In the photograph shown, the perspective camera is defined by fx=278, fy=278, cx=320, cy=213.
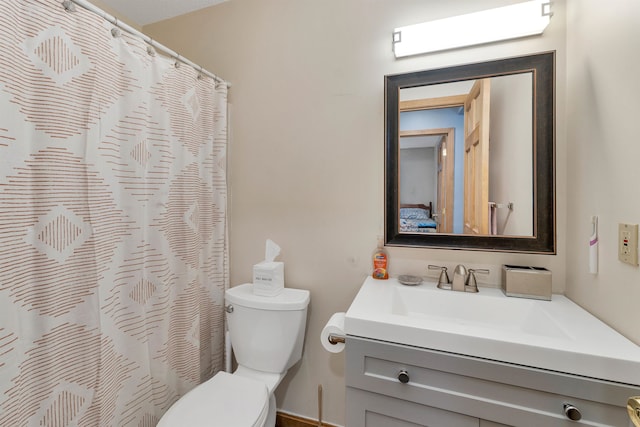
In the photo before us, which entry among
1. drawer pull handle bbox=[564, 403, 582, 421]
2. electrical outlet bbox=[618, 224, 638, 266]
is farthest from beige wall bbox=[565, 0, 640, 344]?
drawer pull handle bbox=[564, 403, 582, 421]

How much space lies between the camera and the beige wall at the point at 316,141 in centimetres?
138

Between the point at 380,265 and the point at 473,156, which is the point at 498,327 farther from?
the point at 473,156

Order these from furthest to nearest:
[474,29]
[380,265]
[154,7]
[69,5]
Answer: [154,7]
[380,265]
[474,29]
[69,5]

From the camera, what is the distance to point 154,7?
1.81 metres

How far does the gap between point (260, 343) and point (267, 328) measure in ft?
0.29

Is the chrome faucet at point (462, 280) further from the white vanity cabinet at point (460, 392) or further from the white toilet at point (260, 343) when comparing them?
the white toilet at point (260, 343)

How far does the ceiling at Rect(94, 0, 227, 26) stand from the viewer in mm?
1752

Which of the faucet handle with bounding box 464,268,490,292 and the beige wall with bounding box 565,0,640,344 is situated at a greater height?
the beige wall with bounding box 565,0,640,344

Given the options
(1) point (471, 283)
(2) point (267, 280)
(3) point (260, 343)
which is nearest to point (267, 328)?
(3) point (260, 343)

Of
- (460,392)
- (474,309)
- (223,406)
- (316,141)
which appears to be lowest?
(223,406)

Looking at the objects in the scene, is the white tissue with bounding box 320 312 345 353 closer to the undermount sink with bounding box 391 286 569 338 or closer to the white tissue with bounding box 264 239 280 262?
the undermount sink with bounding box 391 286 569 338

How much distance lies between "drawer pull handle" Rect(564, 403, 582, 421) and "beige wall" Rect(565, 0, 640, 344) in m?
0.27

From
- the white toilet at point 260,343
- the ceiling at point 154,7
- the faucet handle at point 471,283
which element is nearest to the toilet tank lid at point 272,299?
the white toilet at point 260,343

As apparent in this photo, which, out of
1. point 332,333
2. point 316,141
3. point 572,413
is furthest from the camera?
point 316,141
